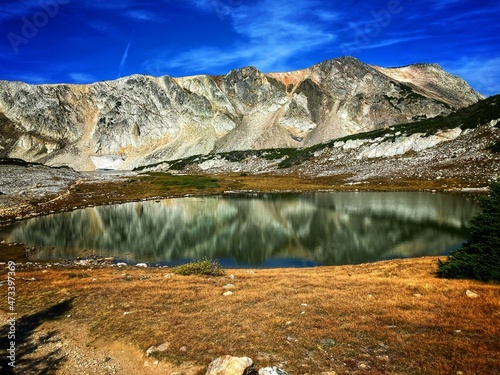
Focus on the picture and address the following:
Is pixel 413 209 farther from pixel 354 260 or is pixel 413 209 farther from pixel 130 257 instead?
pixel 130 257

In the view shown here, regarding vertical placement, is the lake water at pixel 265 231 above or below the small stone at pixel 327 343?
below

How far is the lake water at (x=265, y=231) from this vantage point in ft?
123

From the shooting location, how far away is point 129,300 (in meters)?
17.4

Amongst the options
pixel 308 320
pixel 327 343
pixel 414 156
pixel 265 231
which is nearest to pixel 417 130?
pixel 414 156

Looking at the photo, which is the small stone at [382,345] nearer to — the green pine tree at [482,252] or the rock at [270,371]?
the rock at [270,371]

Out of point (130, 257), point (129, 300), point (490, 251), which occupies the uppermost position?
point (490, 251)

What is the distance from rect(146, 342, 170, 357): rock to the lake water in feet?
72.8

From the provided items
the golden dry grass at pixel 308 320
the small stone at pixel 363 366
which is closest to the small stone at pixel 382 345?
the golden dry grass at pixel 308 320

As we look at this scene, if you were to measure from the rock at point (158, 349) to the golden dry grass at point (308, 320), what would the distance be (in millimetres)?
241

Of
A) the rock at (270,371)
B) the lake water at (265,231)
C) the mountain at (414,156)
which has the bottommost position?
the lake water at (265,231)

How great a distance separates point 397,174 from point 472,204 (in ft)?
161

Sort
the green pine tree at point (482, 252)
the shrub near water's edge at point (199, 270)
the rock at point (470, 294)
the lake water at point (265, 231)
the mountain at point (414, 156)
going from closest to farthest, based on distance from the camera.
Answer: the rock at point (470, 294)
the green pine tree at point (482, 252)
the shrub near water's edge at point (199, 270)
the lake water at point (265, 231)
the mountain at point (414, 156)

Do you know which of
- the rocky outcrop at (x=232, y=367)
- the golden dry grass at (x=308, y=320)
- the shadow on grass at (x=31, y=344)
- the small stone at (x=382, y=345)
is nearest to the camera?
the rocky outcrop at (x=232, y=367)

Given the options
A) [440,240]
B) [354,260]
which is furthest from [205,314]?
[440,240]
